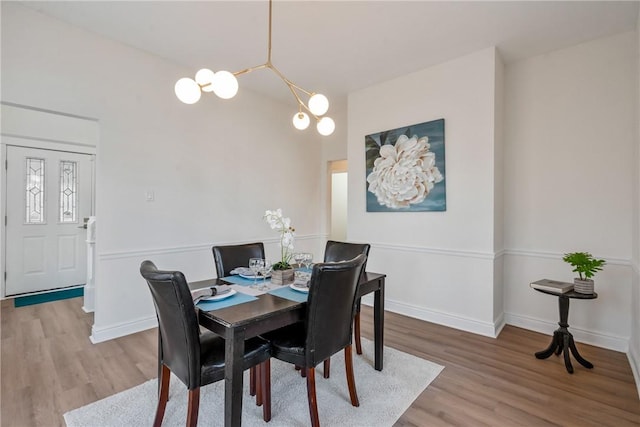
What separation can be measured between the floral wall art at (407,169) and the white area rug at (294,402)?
69.3 inches

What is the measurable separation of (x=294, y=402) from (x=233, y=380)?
769mm

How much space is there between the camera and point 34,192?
430cm

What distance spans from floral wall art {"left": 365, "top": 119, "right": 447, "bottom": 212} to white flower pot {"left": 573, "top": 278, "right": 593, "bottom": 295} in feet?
4.14

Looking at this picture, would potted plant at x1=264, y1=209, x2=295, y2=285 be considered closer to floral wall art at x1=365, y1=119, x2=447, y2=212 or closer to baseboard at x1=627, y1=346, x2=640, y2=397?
floral wall art at x1=365, y1=119, x2=447, y2=212

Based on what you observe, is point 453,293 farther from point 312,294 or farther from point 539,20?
point 539,20

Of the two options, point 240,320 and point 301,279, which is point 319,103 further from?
point 240,320

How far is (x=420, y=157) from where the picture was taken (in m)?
3.41

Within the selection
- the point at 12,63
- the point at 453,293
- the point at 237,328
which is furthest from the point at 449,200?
the point at 12,63

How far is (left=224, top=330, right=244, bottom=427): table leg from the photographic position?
1366 mm

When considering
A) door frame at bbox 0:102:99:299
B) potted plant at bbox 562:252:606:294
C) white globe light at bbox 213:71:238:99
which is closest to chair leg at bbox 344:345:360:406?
white globe light at bbox 213:71:238:99

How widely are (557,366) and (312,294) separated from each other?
7.31ft

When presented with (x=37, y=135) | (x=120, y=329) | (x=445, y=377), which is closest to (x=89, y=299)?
(x=120, y=329)

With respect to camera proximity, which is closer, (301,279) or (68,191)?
(301,279)

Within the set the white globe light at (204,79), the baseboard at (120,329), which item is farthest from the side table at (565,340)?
the baseboard at (120,329)
